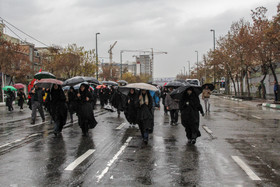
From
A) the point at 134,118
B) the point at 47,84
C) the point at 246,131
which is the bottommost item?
the point at 246,131

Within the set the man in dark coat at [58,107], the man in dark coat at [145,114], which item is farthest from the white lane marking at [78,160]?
the man in dark coat at [58,107]

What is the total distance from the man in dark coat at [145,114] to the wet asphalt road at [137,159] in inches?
15.9

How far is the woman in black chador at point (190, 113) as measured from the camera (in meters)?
9.13

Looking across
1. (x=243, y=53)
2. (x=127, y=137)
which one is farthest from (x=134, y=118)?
(x=243, y=53)

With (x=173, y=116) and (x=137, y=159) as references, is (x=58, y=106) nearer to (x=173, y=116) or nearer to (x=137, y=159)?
(x=137, y=159)

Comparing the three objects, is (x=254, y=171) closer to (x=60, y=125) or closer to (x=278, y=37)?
(x=60, y=125)

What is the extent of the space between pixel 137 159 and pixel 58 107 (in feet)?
14.7

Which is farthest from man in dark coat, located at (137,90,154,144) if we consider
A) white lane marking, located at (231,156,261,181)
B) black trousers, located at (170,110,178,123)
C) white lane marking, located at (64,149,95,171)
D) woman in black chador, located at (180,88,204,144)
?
black trousers, located at (170,110,178,123)

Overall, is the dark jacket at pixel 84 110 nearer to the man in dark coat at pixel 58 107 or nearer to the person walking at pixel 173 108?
the man in dark coat at pixel 58 107

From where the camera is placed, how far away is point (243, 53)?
3853cm

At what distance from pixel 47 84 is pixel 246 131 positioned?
7.20 m

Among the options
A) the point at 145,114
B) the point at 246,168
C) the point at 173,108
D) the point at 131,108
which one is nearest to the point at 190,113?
the point at 145,114

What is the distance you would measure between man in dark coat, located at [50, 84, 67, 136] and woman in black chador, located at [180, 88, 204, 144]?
398 centimetres

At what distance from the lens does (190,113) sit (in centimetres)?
916
